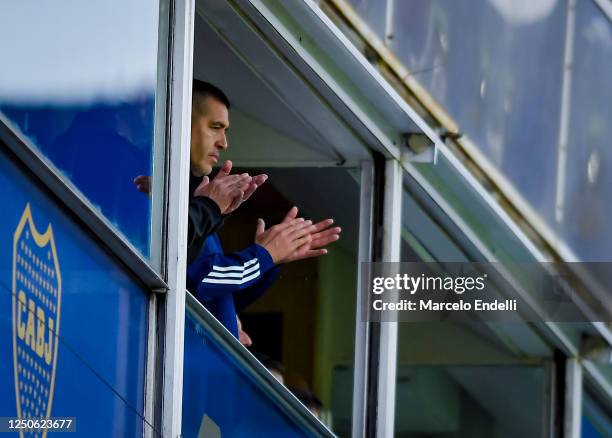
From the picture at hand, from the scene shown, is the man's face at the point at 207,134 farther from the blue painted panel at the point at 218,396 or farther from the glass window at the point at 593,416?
the glass window at the point at 593,416

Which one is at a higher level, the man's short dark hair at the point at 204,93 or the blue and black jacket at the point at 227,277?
the man's short dark hair at the point at 204,93

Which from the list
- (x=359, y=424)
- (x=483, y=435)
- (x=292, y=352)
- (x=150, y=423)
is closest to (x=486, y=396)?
(x=483, y=435)

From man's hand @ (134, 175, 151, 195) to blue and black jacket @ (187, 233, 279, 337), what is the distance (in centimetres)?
38

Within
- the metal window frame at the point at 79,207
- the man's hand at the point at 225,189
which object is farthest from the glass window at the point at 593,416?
the metal window frame at the point at 79,207

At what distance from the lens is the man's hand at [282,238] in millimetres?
4680

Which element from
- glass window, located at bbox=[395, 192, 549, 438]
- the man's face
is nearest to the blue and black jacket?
the man's face

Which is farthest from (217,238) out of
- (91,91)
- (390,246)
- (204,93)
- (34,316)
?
(34,316)

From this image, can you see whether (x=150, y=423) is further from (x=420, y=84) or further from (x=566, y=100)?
(x=566, y=100)

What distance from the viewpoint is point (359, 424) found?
4902mm

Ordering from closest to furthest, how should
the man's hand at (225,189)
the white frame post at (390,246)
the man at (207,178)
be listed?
the man at (207,178) → the man's hand at (225,189) → the white frame post at (390,246)

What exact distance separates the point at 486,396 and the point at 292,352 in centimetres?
66

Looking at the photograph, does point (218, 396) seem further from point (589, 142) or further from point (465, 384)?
point (465, 384)

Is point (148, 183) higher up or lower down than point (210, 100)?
lower down

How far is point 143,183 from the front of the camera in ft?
13.2
